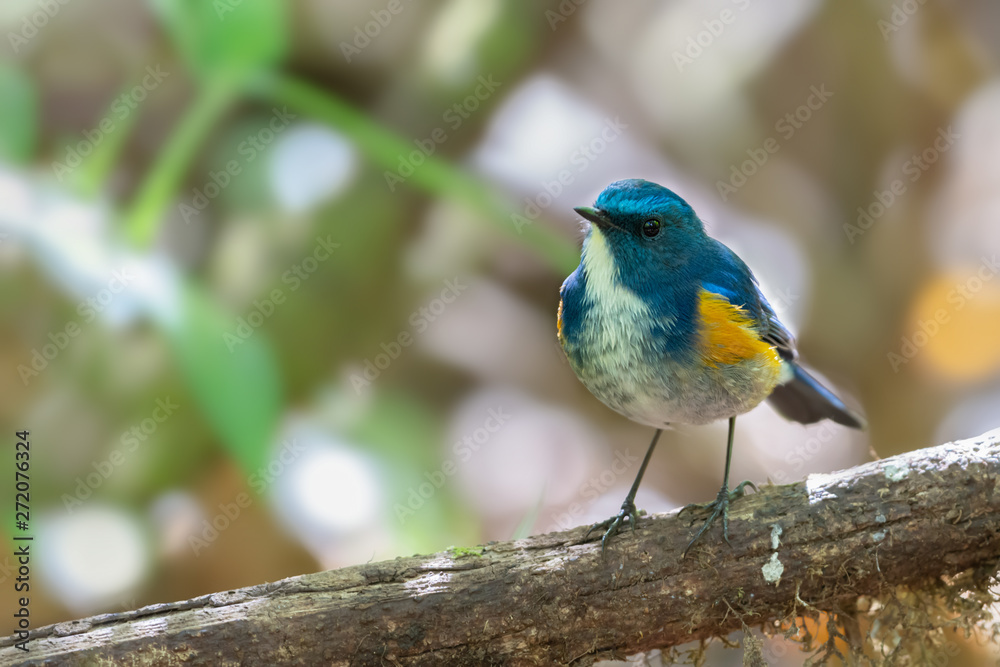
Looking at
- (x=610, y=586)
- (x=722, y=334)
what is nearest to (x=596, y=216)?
(x=722, y=334)

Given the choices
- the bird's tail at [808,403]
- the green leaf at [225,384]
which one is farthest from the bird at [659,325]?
the green leaf at [225,384]

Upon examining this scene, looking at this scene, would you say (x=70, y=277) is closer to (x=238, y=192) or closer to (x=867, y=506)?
(x=238, y=192)

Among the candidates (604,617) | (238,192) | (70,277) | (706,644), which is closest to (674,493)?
(706,644)

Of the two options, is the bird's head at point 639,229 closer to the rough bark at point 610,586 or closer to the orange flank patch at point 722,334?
the orange flank patch at point 722,334

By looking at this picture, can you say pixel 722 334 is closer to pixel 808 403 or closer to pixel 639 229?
pixel 639 229

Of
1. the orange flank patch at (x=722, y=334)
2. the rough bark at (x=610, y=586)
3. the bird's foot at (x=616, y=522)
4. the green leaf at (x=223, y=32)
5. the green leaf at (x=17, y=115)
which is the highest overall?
the green leaf at (x=223, y=32)

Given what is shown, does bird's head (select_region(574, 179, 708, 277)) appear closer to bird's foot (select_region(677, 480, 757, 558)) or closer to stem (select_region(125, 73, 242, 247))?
bird's foot (select_region(677, 480, 757, 558))
